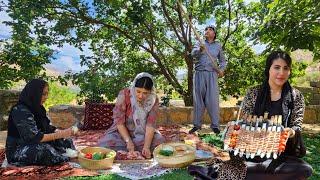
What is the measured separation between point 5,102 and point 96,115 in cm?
157

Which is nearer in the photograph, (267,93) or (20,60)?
(267,93)

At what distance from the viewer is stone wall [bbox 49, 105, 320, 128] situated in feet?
25.1

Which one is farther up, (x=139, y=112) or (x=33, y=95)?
(x=33, y=95)

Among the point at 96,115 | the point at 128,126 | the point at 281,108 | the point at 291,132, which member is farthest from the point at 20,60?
the point at 291,132

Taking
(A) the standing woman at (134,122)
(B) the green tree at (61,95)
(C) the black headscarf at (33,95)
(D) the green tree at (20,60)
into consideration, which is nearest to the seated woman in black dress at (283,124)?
(A) the standing woman at (134,122)

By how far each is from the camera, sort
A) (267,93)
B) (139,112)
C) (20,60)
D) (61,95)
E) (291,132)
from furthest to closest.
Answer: (61,95) → (20,60) → (139,112) → (267,93) → (291,132)

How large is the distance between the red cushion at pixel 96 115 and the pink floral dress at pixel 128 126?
6.51 ft

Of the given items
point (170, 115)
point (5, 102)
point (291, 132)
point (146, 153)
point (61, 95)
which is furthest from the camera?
point (61, 95)

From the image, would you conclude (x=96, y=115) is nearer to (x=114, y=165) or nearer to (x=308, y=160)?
(x=114, y=165)

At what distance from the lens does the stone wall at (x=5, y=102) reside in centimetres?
738

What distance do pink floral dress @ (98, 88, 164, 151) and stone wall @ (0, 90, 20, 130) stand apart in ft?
9.03

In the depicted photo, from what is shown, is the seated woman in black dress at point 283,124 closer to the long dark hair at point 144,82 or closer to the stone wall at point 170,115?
the long dark hair at point 144,82

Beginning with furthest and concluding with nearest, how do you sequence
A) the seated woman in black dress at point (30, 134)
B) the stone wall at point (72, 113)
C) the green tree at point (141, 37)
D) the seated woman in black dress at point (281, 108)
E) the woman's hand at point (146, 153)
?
the green tree at point (141, 37) < the stone wall at point (72, 113) < the woman's hand at point (146, 153) < the seated woman in black dress at point (30, 134) < the seated woman in black dress at point (281, 108)

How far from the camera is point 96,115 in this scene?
737 centimetres
